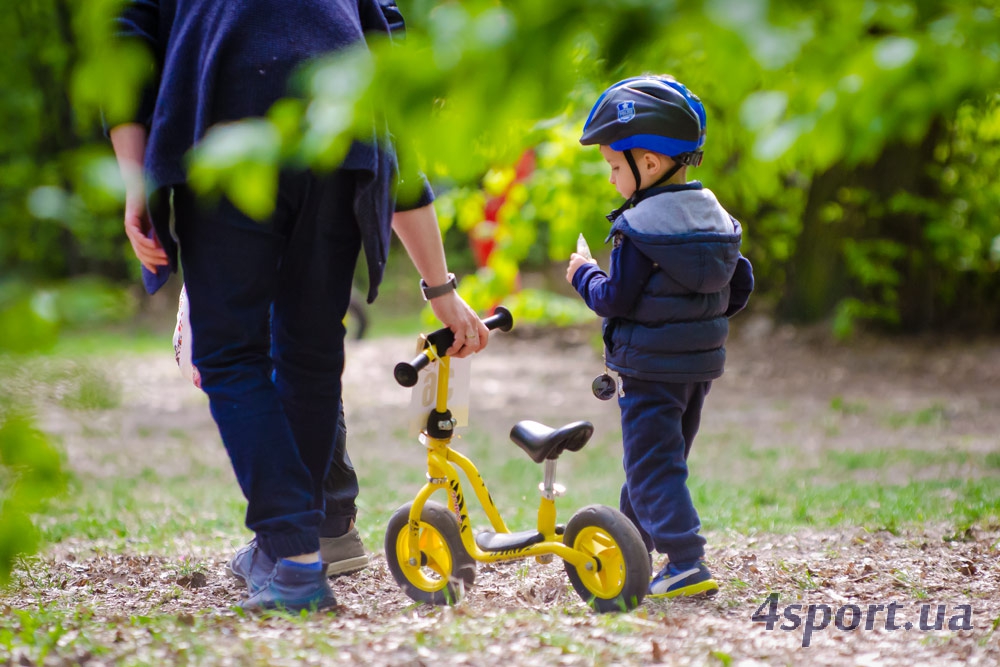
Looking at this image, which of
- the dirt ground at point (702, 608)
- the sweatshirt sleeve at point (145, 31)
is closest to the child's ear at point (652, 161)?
the dirt ground at point (702, 608)

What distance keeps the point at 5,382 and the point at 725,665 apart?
1.55 metres

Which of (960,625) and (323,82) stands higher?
(323,82)

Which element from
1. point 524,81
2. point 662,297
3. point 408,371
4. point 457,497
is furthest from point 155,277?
point 524,81

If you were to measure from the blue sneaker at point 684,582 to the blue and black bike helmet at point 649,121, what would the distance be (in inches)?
43.9

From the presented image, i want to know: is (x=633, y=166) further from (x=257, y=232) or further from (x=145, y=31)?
(x=145, y=31)

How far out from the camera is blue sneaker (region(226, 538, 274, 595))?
302 centimetres

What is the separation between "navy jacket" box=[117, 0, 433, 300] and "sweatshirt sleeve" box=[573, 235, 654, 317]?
741mm

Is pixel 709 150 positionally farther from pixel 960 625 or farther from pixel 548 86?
pixel 548 86

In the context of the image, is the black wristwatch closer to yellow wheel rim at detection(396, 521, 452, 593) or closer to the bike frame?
the bike frame

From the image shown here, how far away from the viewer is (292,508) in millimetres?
2803

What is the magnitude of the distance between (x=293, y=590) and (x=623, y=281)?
1.23 meters

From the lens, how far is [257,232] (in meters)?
2.73

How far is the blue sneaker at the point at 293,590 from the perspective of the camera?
2.81 m

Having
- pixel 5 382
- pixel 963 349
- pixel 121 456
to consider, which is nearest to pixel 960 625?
pixel 5 382
